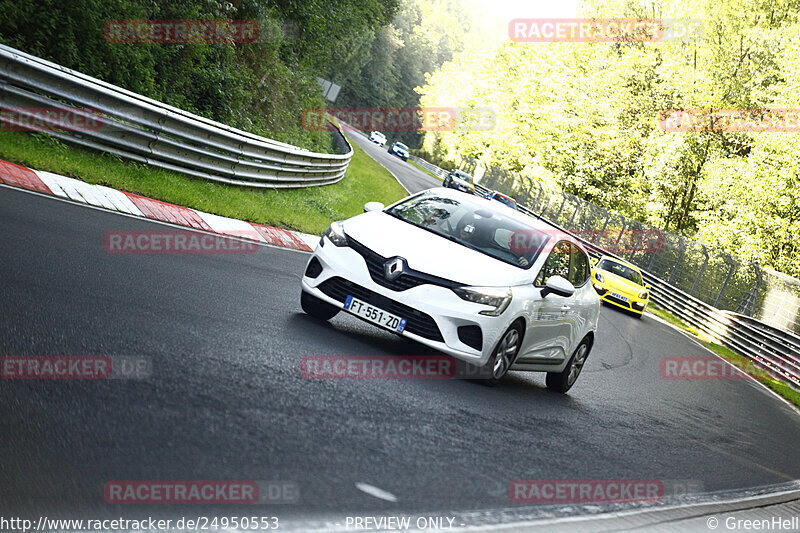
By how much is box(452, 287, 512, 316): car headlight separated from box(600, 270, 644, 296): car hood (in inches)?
748

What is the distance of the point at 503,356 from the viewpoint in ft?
25.8

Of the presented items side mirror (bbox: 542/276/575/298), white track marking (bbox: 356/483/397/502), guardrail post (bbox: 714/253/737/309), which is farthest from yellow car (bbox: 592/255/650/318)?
white track marking (bbox: 356/483/397/502)

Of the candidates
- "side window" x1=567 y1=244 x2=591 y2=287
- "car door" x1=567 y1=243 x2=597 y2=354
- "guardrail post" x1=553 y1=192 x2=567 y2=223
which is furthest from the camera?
"guardrail post" x1=553 y1=192 x2=567 y2=223

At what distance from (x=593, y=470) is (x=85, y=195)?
7.77 meters

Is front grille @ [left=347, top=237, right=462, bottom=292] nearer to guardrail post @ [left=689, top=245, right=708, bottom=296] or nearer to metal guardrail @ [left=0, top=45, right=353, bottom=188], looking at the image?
metal guardrail @ [left=0, top=45, right=353, bottom=188]

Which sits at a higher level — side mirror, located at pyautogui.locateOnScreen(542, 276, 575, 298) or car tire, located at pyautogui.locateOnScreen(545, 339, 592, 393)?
side mirror, located at pyautogui.locateOnScreen(542, 276, 575, 298)

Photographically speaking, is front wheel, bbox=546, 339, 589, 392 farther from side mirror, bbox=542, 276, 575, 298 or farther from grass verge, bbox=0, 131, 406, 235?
grass verge, bbox=0, 131, 406, 235

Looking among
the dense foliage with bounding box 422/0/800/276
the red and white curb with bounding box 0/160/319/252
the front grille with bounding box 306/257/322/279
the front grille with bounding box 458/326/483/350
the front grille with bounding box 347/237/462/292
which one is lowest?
the red and white curb with bounding box 0/160/319/252

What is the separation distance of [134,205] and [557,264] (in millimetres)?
6081

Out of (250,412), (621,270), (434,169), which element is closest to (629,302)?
(621,270)

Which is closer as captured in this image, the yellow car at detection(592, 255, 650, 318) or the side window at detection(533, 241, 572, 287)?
the side window at detection(533, 241, 572, 287)

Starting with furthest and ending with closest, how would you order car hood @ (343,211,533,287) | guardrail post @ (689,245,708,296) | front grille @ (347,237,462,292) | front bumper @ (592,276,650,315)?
guardrail post @ (689,245,708,296), front bumper @ (592,276,650,315), car hood @ (343,211,533,287), front grille @ (347,237,462,292)

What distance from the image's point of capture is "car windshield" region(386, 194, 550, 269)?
843 cm

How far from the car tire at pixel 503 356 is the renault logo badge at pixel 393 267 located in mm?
1082
